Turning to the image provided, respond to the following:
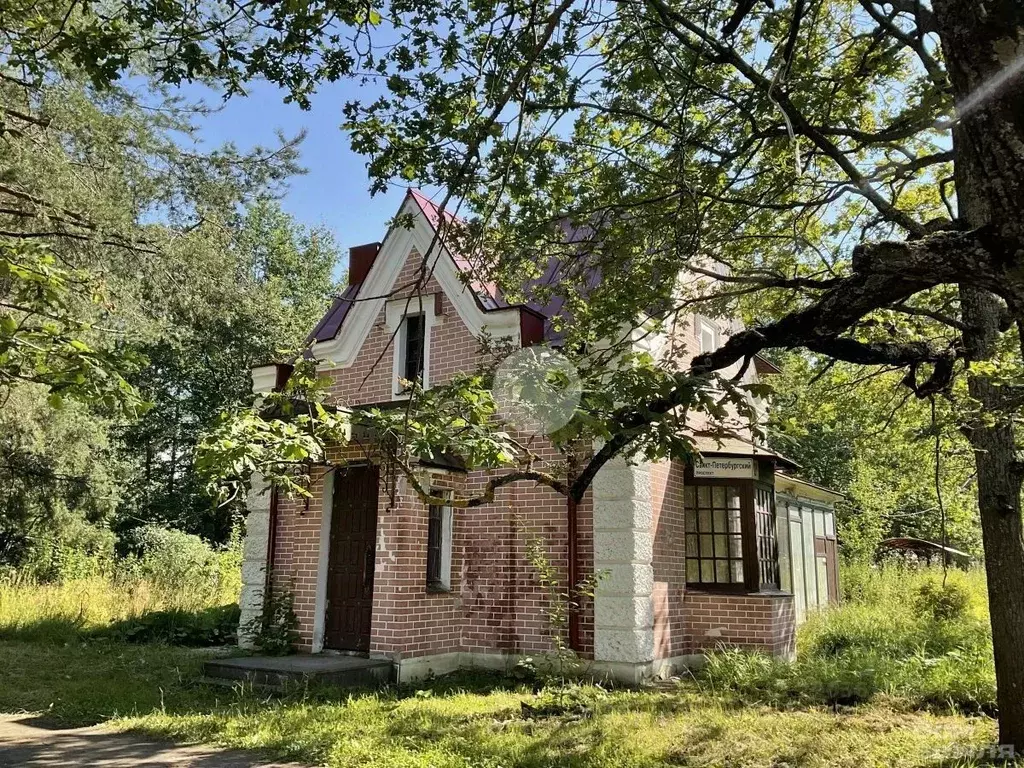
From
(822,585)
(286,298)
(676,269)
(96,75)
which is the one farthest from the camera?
(286,298)

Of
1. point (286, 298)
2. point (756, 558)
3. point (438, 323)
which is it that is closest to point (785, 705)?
point (756, 558)

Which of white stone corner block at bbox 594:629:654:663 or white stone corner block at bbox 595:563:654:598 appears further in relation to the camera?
white stone corner block at bbox 595:563:654:598

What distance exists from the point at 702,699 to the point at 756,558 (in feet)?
9.75

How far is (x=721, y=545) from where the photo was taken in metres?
11.0

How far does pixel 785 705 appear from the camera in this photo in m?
7.87

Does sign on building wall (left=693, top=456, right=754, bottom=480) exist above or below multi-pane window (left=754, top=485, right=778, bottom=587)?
above

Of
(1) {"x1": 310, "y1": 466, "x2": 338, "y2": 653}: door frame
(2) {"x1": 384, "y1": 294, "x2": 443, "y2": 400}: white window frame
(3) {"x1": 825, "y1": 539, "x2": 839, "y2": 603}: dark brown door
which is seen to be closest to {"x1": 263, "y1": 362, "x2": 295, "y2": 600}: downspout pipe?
(1) {"x1": 310, "y1": 466, "x2": 338, "y2": 653}: door frame

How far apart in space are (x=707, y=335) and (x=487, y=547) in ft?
18.9

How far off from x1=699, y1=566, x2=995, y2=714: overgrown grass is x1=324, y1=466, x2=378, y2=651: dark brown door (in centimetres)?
473

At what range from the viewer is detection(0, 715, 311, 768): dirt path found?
19.9 ft

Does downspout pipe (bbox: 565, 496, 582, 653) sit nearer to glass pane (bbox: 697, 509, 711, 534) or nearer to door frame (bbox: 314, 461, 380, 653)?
glass pane (bbox: 697, 509, 711, 534)

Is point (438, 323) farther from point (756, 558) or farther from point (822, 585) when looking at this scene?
point (822, 585)

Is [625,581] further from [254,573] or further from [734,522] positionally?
[254,573]

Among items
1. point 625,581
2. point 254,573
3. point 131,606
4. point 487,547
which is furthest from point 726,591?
point 131,606
